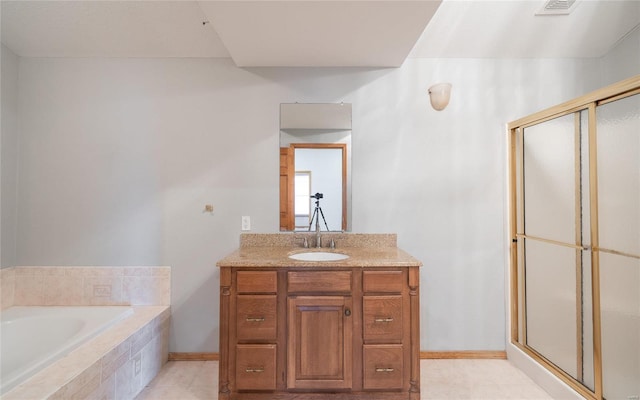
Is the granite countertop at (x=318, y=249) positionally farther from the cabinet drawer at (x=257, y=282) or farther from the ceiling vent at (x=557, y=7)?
the ceiling vent at (x=557, y=7)

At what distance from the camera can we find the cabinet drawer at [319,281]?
5.98ft

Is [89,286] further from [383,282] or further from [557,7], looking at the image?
[557,7]

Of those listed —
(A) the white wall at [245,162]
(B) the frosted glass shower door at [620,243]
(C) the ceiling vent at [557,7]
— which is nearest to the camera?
(B) the frosted glass shower door at [620,243]

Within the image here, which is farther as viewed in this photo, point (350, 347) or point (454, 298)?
point (454, 298)

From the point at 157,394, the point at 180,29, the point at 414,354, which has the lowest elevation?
the point at 157,394

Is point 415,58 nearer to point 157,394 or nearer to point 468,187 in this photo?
point 468,187

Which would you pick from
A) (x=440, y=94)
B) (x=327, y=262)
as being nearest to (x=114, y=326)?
(x=327, y=262)

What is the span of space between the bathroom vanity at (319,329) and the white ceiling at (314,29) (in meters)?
1.39

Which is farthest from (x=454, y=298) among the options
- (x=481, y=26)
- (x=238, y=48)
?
(x=238, y=48)

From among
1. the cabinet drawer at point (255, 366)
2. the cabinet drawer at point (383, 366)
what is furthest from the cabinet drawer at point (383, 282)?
the cabinet drawer at point (255, 366)

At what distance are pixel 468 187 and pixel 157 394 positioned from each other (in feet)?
8.44

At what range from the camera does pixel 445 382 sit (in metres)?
2.12

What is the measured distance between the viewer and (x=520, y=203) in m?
2.35

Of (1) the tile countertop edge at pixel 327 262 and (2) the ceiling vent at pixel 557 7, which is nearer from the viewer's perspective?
(1) the tile countertop edge at pixel 327 262
